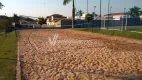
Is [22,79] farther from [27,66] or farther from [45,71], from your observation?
[27,66]

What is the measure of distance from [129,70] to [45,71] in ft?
9.53

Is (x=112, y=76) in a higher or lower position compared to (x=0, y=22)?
lower

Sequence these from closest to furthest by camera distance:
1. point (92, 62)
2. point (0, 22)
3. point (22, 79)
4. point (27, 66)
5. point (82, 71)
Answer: point (22, 79) < point (82, 71) < point (27, 66) < point (92, 62) < point (0, 22)

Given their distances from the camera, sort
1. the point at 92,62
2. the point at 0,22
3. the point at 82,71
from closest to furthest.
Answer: the point at 82,71
the point at 92,62
the point at 0,22

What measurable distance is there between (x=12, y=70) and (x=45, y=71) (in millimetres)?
1144

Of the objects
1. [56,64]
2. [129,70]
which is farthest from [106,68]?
[56,64]

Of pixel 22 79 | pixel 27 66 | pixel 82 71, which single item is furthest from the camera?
pixel 27 66

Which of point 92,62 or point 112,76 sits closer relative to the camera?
point 112,76

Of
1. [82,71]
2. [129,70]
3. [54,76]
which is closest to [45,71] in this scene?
[54,76]

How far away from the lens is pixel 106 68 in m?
8.52

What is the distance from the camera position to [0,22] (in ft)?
112

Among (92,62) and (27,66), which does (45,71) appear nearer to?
(27,66)

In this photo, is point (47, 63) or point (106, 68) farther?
point (47, 63)

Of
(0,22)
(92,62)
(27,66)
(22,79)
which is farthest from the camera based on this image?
(0,22)
